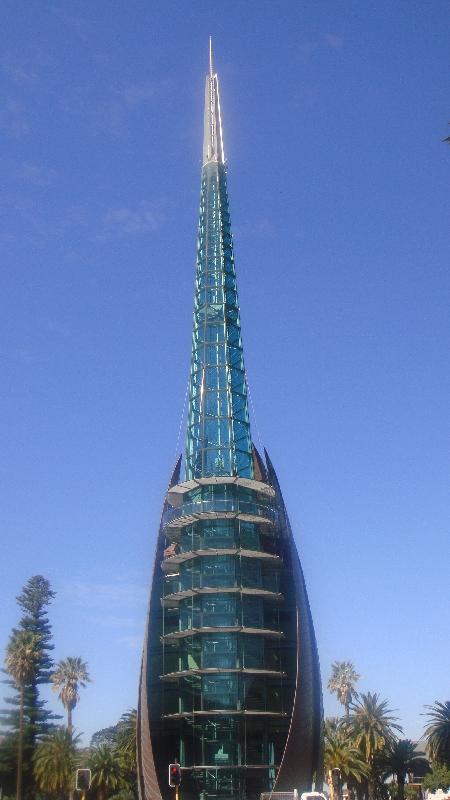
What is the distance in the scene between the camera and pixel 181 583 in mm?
65000

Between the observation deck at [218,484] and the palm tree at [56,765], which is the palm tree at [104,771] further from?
the observation deck at [218,484]

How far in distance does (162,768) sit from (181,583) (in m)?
13.8

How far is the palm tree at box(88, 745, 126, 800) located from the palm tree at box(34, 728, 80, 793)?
1.94 m

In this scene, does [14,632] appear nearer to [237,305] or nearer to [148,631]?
[148,631]

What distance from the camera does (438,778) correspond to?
270 feet

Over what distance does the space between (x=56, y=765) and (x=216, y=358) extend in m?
38.5

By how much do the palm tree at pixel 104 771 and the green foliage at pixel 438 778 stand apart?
1303 inches

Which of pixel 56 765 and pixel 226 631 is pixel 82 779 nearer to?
pixel 226 631

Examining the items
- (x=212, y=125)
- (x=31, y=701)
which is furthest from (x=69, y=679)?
(x=212, y=125)

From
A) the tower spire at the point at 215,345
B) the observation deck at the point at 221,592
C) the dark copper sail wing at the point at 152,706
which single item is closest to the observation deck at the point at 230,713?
the dark copper sail wing at the point at 152,706

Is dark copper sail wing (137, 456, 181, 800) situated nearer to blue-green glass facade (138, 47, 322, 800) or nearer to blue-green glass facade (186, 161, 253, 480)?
blue-green glass facade (138, 47, 322, 800)

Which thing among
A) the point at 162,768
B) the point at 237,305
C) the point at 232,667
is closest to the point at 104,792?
the point at 162,768

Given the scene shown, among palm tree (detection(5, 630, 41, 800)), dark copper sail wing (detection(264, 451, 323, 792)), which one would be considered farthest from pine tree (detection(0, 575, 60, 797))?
dark copper sail wing (detection(264, 451, 323, 792))

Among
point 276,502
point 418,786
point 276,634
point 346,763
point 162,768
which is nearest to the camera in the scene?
point 162,768
